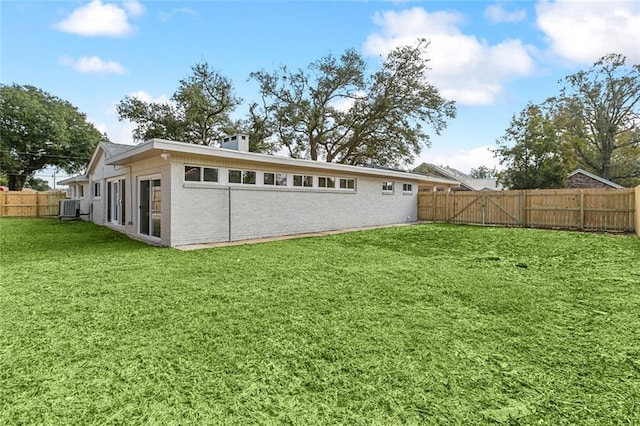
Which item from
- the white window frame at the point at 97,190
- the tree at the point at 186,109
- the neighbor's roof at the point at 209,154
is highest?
the tree at the point at 186,109

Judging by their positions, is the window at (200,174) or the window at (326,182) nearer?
the window at (200,174)

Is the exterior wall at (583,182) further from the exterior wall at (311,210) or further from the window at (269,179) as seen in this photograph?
the window at (269,179)

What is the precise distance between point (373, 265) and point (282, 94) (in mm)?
19319

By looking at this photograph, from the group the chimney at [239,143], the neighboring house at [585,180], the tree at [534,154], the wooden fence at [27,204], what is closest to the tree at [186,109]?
the wooden fence at [27,204]

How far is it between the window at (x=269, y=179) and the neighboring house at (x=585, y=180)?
2066cm

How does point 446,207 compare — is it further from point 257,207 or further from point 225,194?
point 225,194

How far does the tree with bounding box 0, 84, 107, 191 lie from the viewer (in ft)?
80.7

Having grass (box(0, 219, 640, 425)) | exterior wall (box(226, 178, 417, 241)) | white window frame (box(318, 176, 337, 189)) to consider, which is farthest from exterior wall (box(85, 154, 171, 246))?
white window frame (box(318, 176, 337, 189))

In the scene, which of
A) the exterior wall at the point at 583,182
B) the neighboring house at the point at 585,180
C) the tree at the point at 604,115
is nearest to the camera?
the neighboring house at the point at 585,180

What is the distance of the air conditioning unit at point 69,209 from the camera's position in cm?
1608

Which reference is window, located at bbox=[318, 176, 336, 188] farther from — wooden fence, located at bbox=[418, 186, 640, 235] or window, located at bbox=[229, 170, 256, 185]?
wooden fence, located at bbox=[418, 186, 640, 235]

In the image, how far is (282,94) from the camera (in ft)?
75.6

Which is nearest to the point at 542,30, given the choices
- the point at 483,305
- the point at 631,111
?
the point at 483,305

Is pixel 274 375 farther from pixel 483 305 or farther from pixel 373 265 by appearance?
pixel 373 265
